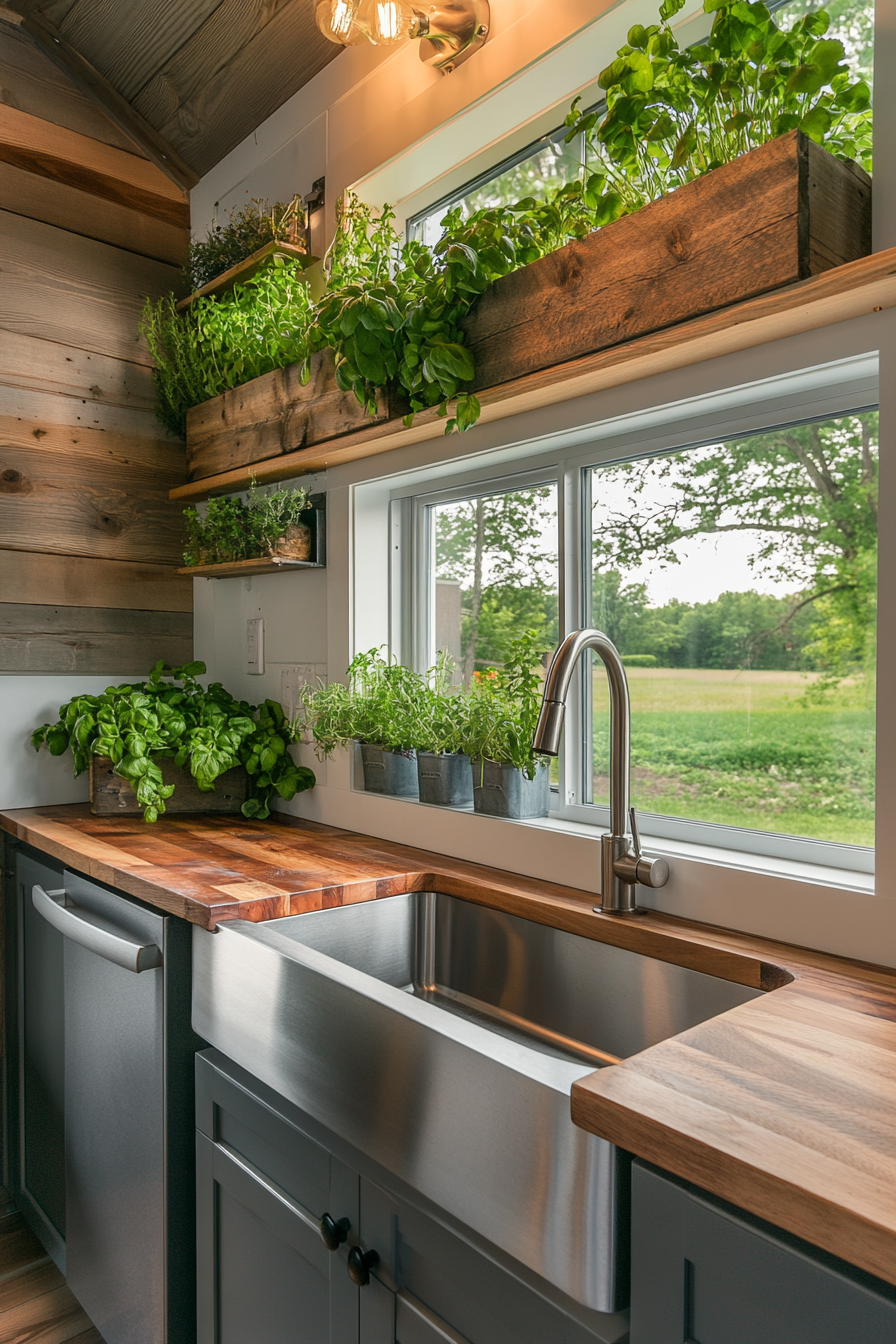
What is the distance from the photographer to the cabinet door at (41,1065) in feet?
6.00

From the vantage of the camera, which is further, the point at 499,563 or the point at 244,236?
the point at 244,236

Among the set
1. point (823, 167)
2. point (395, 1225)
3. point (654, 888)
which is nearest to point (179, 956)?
point (395, 1225)

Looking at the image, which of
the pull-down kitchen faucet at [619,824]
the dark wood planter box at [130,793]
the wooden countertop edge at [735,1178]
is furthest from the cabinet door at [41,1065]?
the wooden countertop edge at [735,1178]

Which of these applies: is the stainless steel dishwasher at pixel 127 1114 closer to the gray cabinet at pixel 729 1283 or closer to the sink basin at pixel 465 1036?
the sink basin at pixel 465 1036

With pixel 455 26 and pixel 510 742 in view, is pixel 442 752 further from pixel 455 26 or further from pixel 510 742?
pixel 455 26

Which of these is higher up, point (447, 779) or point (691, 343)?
point (691, 343)

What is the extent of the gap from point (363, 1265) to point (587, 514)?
1.26 m

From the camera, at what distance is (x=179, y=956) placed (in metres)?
1.42

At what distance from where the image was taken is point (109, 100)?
240 cm

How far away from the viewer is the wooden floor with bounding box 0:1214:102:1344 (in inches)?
67.6

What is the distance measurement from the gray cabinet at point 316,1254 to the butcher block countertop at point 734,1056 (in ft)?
0.72

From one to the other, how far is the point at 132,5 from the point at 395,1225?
260 cm

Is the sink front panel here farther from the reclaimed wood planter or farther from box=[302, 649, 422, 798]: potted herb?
the reclaimed wood planter

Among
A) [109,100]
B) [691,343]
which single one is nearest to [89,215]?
[109,100]
